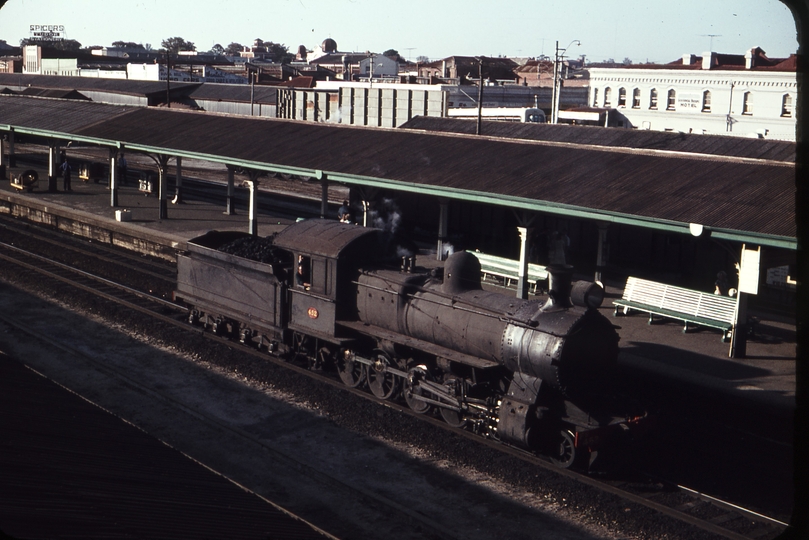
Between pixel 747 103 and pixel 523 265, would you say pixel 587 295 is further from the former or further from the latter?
pixel 747 103

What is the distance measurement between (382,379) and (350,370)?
0.99 metres

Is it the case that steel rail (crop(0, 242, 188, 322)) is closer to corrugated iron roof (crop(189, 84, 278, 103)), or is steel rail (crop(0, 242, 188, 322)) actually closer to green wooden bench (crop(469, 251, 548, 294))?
green wooden bench (crop(469, 251, 548, 294))

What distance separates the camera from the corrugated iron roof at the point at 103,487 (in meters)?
6.44

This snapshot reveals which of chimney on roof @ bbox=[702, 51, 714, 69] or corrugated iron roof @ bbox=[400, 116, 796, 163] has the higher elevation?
chimney on roof @ bbox=[702, 51, 714, 69]

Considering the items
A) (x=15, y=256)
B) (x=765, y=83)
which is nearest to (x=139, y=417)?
(x=15, y=256)

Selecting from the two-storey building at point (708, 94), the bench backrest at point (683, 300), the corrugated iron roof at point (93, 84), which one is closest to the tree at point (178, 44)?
the corrugated iron roof at point (93, 84)

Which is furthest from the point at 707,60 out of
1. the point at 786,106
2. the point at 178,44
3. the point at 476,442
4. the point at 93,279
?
the point at 178,44

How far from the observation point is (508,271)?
23.6 metres

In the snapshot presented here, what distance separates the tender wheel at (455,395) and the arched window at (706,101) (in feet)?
139

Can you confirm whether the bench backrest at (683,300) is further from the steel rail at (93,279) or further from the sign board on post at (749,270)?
the steel rail at (93,279)

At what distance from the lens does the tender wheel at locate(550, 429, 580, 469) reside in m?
12.0

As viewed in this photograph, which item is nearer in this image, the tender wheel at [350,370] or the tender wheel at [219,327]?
the tender wheel at [350,370]

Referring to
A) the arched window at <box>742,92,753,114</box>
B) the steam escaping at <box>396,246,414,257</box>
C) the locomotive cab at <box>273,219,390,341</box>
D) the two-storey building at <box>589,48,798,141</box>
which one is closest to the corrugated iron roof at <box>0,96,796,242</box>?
the steam escaping at <box>396,246,414,257</box>

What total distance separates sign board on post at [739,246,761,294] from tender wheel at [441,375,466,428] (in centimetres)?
740
